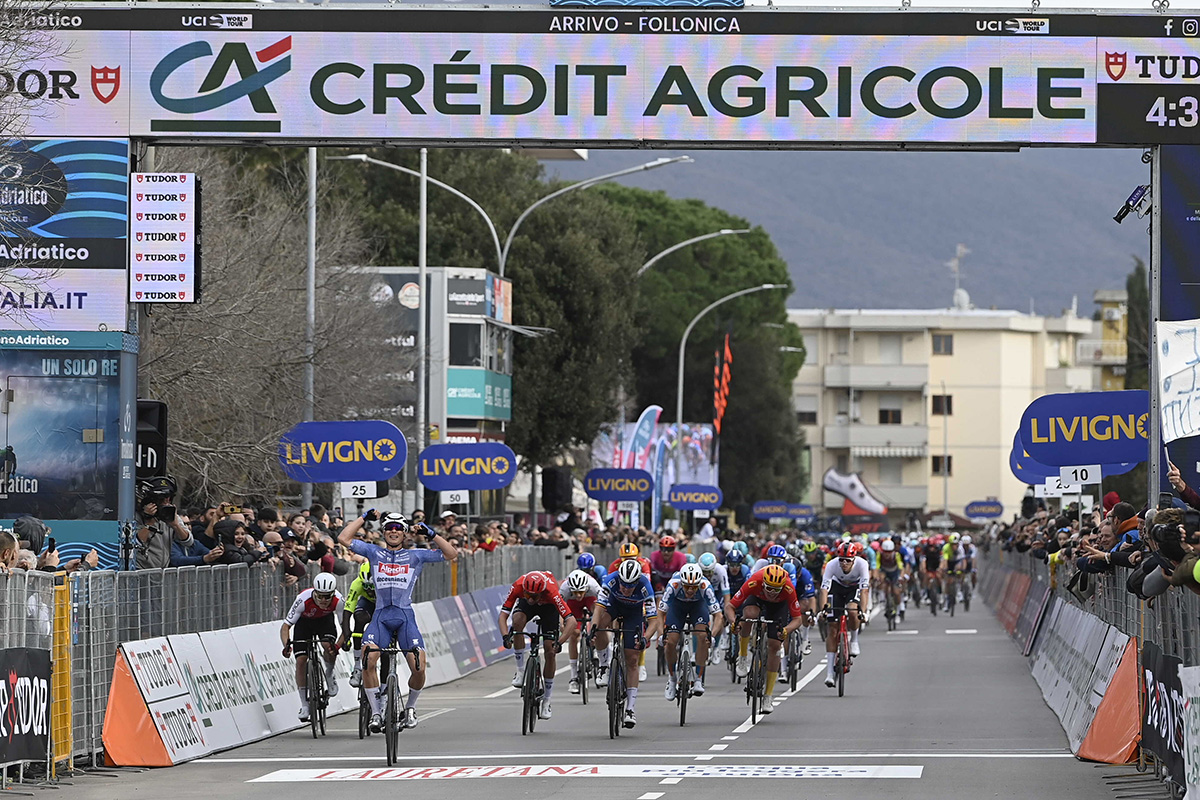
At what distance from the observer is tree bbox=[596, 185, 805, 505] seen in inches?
3460

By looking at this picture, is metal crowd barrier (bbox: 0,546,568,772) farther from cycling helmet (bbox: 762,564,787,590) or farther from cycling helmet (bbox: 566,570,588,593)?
cycling helmet (bbox: 762,564,787,590)

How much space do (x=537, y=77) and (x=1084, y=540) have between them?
270 inches

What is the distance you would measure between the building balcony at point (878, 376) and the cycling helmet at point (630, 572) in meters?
108

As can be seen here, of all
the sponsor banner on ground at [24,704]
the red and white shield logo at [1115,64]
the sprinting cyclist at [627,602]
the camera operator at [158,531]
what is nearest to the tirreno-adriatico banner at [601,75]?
the red and white shield logo at [1115,64]

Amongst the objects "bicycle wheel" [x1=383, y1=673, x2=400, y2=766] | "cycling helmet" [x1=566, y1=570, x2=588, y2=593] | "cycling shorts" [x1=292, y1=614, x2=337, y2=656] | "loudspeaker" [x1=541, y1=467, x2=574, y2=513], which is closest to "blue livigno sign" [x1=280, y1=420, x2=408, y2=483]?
"cycling helmet" [x1=566, y1=570, x2=588, y2=593]

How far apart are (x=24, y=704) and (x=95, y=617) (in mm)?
1547

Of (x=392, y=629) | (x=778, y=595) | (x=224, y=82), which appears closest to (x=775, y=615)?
(x=778, y=595)

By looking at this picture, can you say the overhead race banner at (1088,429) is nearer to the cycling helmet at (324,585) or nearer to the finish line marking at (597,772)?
the finish line marking at (597,772)

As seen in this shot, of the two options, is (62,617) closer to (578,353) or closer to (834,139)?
(834,139)

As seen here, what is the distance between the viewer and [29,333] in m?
19.7

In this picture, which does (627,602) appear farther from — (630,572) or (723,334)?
(723,334)

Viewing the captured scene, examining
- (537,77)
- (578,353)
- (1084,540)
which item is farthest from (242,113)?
(578,353)

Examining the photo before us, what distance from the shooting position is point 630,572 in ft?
64.5

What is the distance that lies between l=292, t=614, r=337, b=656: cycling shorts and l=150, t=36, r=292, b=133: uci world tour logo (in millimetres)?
4969
